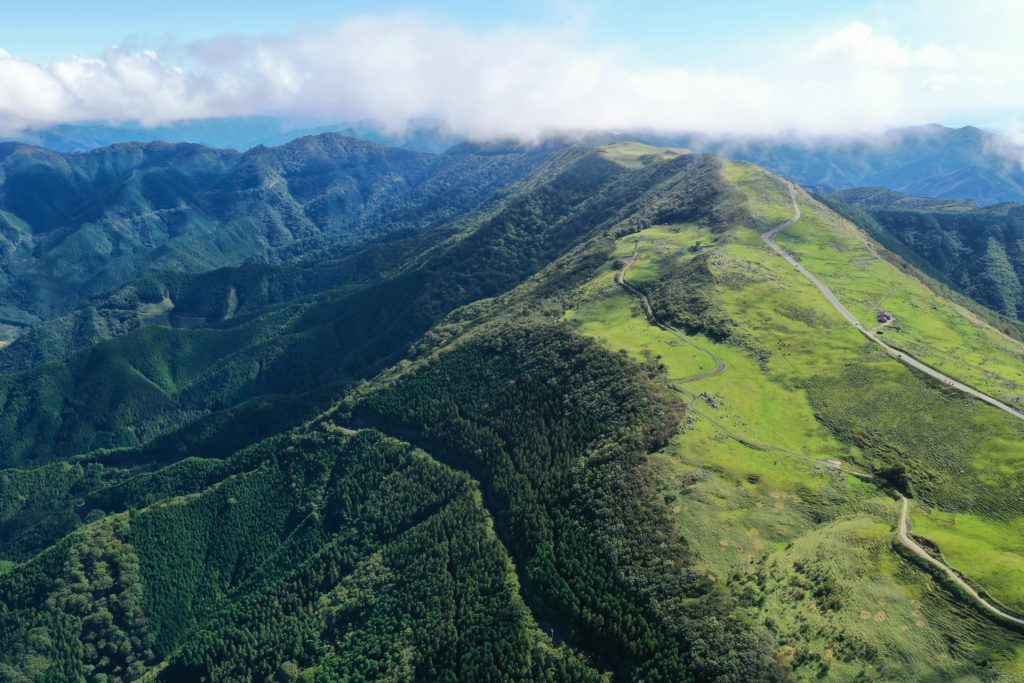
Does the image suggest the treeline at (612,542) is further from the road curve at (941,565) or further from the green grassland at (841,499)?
the road curve at (941,565)

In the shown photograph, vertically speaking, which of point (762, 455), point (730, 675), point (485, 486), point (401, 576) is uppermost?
point (762, 455)

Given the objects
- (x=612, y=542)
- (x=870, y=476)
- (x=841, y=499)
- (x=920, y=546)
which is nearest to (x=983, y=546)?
(x=920, y=546)

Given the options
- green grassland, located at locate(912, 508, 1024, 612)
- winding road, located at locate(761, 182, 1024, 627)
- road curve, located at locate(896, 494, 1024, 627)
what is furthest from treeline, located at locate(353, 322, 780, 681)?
green grassland, located at locate(912, 508, 1024, 612)

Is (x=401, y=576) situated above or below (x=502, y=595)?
below

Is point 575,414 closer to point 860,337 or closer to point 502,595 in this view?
point 502,595

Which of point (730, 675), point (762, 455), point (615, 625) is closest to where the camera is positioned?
point (730, 675)

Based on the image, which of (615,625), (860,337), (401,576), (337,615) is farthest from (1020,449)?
(337,615)

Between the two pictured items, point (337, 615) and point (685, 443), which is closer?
point (685, 443)
